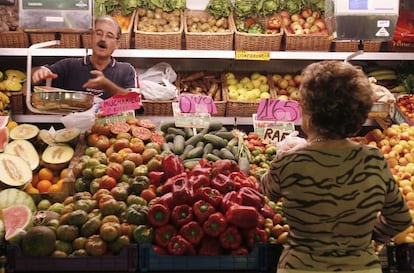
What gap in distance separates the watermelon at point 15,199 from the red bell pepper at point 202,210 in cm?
91

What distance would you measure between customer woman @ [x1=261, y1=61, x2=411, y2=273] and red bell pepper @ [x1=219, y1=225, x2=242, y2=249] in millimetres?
440

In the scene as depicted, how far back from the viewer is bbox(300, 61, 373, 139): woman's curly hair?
2.17 m

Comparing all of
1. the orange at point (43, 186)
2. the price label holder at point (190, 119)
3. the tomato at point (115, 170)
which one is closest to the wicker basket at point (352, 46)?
the price label holder at point (190, 119)

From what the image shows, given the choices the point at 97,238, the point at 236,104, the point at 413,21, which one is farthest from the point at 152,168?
the point at 413,21

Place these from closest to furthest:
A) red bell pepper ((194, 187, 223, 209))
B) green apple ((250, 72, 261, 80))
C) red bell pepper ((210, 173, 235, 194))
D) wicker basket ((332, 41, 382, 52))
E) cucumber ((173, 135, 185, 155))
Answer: red bell pepper ((194, 187, 223, 209)) → red bell pepper ((210, 173, 235, 194)) → cucumber ((173, 135, 185, 155)) → wicker basket ((332, 41, 382, 52)) → green apple ((250, 72, 261, 80))

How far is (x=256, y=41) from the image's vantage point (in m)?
5.47

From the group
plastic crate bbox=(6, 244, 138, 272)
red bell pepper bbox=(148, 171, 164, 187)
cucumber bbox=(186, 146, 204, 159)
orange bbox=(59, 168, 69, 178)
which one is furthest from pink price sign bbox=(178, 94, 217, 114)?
plastic crate bbox=(6, 244, 138, 272)

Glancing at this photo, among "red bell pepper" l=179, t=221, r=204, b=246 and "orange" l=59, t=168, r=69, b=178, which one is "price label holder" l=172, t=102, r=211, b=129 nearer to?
"orange" l=59, t=168, r=69, b=178

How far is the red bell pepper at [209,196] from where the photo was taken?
2.72 meters

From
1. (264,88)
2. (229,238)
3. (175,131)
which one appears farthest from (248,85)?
(229,238)

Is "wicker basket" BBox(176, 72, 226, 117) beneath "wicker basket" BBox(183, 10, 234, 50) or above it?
beneath

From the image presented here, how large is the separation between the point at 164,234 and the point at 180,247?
0.32 feet

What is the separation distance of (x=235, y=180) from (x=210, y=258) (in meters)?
0.46

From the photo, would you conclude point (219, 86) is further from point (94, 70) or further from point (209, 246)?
point (209, 246)
